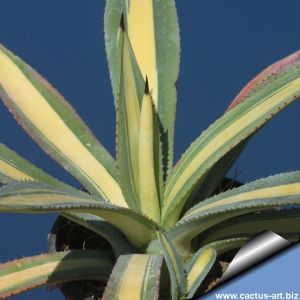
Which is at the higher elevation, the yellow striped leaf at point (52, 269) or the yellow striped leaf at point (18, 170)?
the yellow striped leaf at point (18, 170)

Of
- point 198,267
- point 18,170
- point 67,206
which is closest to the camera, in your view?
point 67,206

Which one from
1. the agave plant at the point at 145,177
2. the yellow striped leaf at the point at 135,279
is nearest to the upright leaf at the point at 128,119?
the agave plant at the point at 145,177

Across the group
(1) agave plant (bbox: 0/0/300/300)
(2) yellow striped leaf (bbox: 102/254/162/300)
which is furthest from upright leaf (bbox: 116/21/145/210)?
(2) yellow striped leaf (bbox: 102/254/162/300)

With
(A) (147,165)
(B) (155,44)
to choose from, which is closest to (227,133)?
(A) (147,165)

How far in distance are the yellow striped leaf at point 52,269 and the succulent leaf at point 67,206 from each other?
0.06 meters

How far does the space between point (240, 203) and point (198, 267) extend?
0.35 feet

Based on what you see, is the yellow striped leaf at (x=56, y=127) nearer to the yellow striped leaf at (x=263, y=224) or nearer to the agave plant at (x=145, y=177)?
the agave plant at (x=145, y=177)

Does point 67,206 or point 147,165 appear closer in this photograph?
point 67,206

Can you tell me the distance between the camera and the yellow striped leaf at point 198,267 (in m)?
1.06

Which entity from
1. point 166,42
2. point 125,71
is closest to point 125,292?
point 125,71

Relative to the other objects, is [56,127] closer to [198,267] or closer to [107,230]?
[107,230]

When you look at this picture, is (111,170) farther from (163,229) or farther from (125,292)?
(125,292)

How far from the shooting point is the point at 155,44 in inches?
50.5

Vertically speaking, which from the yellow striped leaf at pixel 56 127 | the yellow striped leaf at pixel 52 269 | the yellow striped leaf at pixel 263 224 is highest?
the yellow striped leaf at pixel 56 127
